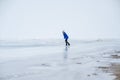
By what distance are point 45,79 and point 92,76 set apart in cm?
175

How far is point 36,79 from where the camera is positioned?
9.53 meters

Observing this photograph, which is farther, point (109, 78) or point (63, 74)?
point (63, 74)

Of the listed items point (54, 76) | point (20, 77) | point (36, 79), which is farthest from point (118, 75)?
point (20, 77)

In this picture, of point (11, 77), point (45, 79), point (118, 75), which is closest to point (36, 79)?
point (45, 79)

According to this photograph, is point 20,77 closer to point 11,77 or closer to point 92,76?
point 11,77

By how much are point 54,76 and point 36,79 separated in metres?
0.90

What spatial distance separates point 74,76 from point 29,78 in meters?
1.66

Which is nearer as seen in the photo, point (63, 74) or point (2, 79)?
point (2, 79)

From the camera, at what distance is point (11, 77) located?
9992 millimetres

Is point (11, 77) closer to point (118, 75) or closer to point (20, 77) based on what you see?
point (20, 77)

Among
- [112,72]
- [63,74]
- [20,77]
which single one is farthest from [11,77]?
[112,72]

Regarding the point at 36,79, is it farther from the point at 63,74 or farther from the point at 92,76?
the point at 92,76

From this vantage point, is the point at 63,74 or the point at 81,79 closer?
the point at 81,79

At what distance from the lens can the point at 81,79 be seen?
371 inches
